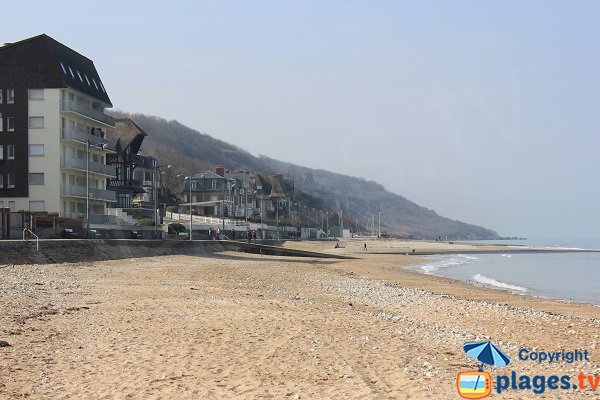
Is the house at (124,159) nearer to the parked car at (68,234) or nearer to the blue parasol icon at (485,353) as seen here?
the parked car at (68,234)

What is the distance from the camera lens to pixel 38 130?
196 feet

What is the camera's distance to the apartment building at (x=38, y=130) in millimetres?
58625

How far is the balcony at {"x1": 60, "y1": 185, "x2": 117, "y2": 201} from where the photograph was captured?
59.5 metres

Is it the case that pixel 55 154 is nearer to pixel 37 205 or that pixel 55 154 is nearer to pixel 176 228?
pixel 37 205

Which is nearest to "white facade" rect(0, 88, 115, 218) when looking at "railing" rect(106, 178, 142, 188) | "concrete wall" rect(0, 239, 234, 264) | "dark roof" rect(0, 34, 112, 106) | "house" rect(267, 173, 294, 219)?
"dark roof" rect(0, 34, 112, 106)

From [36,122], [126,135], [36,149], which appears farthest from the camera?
[126,135]

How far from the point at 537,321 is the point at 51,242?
24.7 metres

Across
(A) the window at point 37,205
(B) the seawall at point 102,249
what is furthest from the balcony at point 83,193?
(B) the seawall at point 102,249

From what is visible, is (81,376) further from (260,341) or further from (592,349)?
(592,349)

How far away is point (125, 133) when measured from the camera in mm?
96562

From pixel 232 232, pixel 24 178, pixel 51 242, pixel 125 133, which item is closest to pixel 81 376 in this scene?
pixel 51 242

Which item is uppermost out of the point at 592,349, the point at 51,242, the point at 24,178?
the point at 24,178

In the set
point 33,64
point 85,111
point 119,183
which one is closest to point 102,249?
point 33,64

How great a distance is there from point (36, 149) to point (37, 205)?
15.8 feet
